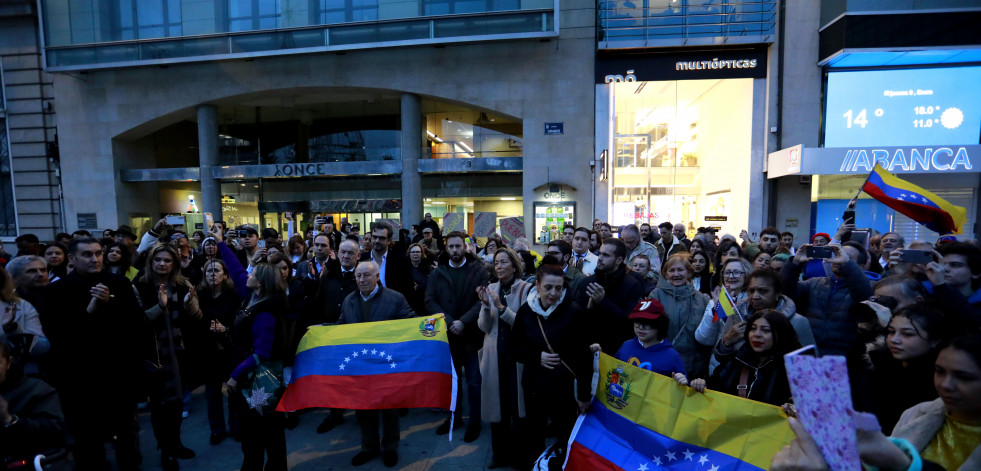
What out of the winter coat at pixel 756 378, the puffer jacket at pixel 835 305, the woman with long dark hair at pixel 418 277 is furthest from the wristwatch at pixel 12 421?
the puffer jacket at pixel 835 305

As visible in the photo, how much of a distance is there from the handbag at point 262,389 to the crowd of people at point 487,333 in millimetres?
94

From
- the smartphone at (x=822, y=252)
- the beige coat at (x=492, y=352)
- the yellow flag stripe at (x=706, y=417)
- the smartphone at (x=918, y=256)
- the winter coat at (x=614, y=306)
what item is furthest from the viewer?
the beige coat at (x=492, y=352)

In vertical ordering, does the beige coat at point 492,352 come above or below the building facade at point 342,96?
below

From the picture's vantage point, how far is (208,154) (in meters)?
17.9

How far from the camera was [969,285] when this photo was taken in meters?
3.66

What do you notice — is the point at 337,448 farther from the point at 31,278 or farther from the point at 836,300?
the point at 836,300

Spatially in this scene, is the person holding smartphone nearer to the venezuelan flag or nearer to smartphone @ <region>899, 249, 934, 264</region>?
smartphone @ <region>899, 249, 934, 264</region>

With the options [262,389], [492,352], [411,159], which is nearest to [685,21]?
[411,159]

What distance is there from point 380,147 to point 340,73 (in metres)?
4.35

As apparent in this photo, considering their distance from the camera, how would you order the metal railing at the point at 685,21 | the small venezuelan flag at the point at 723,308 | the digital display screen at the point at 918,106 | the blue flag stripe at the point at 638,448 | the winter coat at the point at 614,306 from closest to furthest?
the blue flag stripe at the point at 638,448 → the small venezuelan flag at the point at 723,308 → the winter coat at the point at 614,306 → the digital display screen at the point at 918,106 → the metal railing at the point at 685,21

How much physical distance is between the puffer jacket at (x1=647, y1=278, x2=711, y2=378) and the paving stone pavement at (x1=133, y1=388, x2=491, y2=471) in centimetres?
229

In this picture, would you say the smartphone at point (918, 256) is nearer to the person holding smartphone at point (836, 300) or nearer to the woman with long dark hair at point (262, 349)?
the person holding smartphone at point (836, 300)

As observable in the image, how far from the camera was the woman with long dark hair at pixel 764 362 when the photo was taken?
276cm

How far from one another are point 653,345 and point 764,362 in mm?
757
